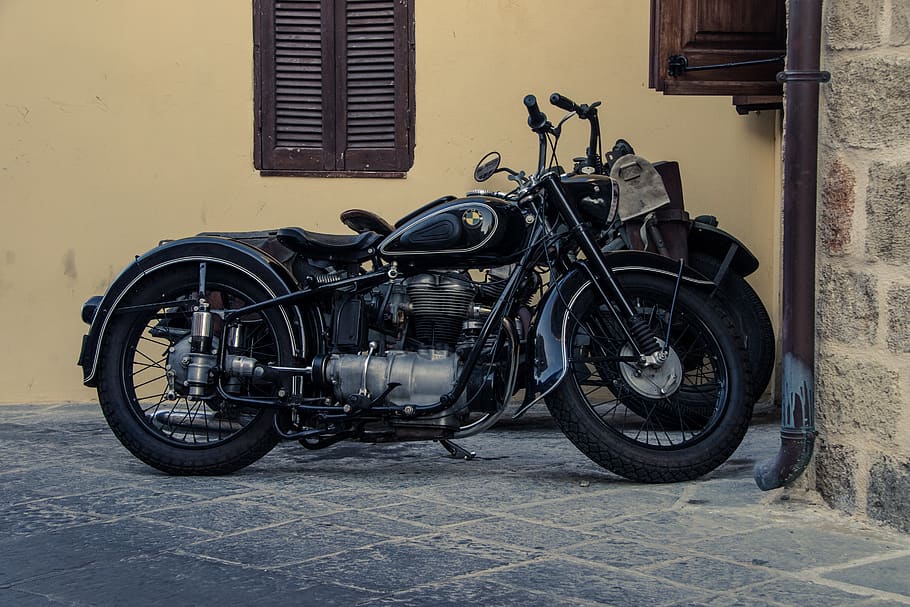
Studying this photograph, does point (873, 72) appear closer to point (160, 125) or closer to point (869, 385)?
point (869, 385)


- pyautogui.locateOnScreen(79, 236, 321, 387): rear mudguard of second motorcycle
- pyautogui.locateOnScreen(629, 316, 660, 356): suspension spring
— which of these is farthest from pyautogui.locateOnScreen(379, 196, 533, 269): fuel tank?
pyautogui.locateOnScreen(629, 316, 660, 356): suspension spring

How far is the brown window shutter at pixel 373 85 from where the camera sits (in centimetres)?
704

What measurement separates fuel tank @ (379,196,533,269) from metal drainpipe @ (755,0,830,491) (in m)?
1.06

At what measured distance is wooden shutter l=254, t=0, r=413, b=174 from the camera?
23.1ft

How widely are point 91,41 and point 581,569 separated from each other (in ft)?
15.6

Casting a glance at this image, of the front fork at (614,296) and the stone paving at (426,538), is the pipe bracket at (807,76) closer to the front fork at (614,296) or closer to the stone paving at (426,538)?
the front fork at (614,296)

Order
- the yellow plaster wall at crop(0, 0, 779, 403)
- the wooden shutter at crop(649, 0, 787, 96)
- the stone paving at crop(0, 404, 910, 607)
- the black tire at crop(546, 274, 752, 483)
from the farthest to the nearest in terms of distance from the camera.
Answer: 1. the yellow plaster wall at crop(0, 0, 779, 403)
2. the wooden shutter at crop(649, 0, 787, 96)
3. the black tire at crop(546, 274, 752, 483)
4. the stone paving at crop(0, 404, 910, 607)

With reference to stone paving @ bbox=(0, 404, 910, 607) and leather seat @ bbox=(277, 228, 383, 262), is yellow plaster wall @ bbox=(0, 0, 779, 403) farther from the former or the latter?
leather seat @ bbox=(277, 228, 383, 262)

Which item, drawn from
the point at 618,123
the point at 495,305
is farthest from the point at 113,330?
the point at 618,123

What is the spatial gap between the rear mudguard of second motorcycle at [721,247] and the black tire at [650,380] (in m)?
1.42

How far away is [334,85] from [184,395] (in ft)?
8.75

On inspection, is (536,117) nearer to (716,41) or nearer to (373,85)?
(716,41)

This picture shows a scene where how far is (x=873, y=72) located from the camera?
398 centimetres

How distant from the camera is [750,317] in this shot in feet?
20.0
